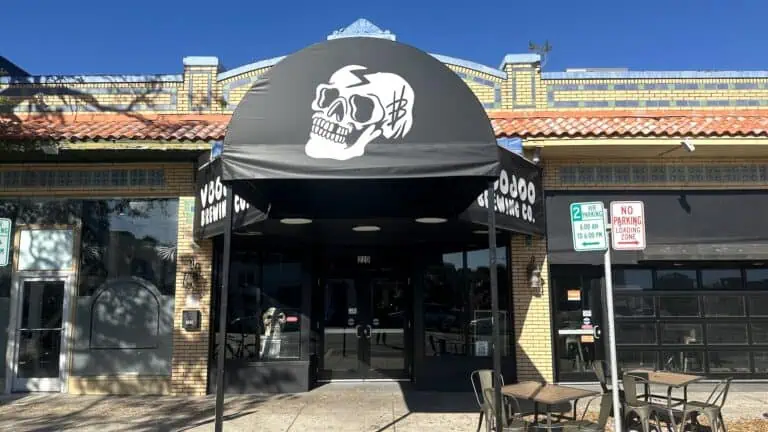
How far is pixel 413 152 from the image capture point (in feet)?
17.7

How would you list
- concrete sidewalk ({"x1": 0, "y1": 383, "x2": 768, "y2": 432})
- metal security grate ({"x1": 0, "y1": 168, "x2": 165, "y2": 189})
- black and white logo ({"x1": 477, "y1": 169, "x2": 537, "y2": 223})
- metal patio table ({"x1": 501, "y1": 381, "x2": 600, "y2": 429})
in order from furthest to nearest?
metal security grate ({"x1": 0, "y1": 168, "x2": 165, "y2": 189}) → black and white logo ({"x1": 477, "y1": 169, "x2": 537, "y2": 223}) → concrete sidewalk ({"x1": 0, "y1": 383, "x2": 768, "y2": 432}) → metal patio table ({"x1": 501, "y1": 381, "x2": 600, "y2": 429})

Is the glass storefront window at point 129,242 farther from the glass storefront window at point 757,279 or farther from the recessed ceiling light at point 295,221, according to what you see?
the glass storefront window at point 757,279

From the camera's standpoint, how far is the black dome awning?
534 cm

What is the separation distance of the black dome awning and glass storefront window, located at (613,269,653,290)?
18.2 ft

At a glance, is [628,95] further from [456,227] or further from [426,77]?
[426,77]

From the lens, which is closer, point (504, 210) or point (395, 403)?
point (504, 210)

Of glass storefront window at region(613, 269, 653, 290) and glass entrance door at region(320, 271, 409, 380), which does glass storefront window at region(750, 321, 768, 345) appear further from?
glass entrance door at region(320, 271, 409, 380)

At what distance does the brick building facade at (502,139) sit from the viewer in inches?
366

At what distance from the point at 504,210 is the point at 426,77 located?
3.07 m

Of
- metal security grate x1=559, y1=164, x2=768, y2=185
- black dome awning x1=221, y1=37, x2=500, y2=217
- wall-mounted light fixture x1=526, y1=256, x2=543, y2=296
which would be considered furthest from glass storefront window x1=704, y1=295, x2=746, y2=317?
black dome awning x1=221, y1=37, x2=500, y2=217

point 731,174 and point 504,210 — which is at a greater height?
point 731,174

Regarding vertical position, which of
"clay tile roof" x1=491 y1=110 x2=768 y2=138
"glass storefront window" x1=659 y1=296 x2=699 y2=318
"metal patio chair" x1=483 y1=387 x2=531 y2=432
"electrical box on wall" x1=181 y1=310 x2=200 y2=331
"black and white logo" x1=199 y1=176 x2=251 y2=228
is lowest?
"metal patio chair" x1=483 y1=387 x2=531 y2=432

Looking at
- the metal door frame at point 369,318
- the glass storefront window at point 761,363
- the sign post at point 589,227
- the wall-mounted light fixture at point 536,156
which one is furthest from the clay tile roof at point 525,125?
the sign post at point 589,227

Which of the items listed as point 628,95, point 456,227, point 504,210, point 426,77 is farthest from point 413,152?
point 628,95
